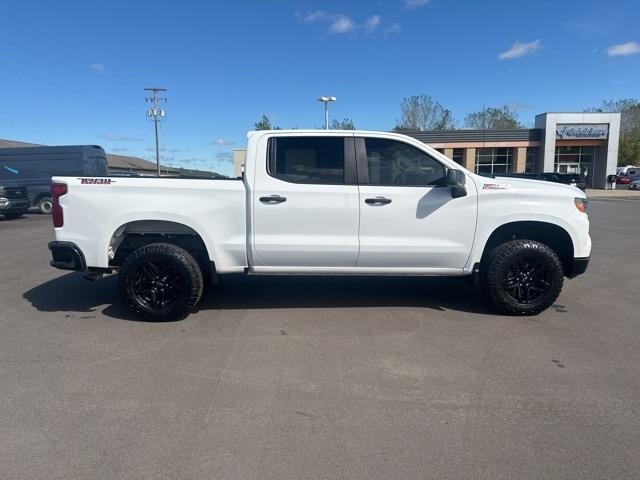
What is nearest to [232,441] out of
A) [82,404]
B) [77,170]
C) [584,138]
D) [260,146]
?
[82,404]

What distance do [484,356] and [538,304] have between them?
4.90ft

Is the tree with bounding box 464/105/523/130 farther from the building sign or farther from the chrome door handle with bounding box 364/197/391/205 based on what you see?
the chrome door handle with bounding box 364/197/391/205

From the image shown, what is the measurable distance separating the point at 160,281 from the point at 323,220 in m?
1.92

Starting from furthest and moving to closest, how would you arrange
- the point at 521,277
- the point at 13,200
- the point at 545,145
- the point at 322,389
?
the point at 545,145
the point at 13,200
the point at 521,277
the point at 322,389

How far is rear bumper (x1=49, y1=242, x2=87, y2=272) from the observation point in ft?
16.6

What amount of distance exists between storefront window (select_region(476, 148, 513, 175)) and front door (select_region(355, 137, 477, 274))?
42.4m

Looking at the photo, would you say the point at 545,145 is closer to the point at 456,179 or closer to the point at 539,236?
the point at 539,236

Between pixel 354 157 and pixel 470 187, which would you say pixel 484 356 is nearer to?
pixel 470 187

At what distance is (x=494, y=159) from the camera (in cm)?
4522

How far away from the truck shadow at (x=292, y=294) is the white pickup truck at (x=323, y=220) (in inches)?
24.6

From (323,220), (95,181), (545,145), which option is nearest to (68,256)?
(95,181)

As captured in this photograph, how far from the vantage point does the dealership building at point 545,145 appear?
4331 centimetres

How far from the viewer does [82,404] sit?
3357 millimetres

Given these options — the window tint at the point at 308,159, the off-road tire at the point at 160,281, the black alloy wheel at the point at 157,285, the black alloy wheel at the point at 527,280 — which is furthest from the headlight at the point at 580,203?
the black alloy wheel at the point at 157,285
